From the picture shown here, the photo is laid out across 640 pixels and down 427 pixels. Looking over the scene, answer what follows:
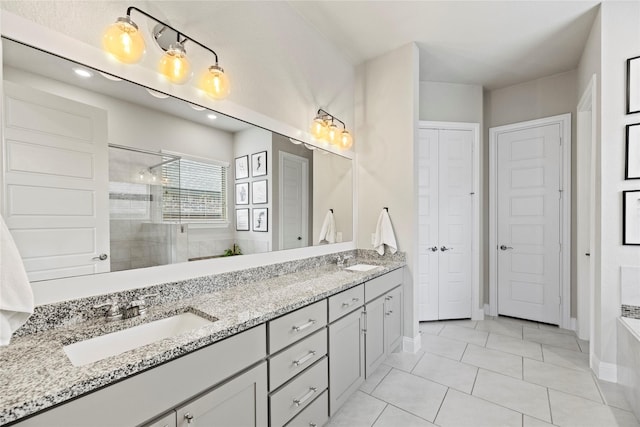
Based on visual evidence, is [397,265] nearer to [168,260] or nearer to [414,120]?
[414,120]

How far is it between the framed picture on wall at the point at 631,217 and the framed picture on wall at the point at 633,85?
618 mm

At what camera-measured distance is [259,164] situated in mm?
2061

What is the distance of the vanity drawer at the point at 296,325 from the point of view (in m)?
1.40

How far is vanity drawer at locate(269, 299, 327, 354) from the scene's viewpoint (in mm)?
1398

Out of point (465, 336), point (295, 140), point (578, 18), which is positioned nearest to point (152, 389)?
point (295, 140)

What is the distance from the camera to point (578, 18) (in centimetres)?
250

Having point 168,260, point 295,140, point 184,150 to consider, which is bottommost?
point 168,260

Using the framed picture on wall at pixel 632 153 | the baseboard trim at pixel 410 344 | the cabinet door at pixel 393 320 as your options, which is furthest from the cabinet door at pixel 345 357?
the framed picture on wall at pixel 632 153

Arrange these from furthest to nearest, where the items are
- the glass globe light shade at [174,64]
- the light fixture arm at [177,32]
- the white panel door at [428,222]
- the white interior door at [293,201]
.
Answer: the white panel door at [428,222] → the white interior door at [293,201] → the glass globe light shade at [174,64] → the light fixture arm at [177,32]

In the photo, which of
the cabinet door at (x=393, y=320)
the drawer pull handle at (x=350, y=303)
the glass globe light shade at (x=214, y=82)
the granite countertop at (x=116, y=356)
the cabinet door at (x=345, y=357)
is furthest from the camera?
the cabinet door at (x=393, y=320)

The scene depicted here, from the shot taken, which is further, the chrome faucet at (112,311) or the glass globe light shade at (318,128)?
the glass globe light shade at (318,128)

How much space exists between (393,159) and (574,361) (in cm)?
239

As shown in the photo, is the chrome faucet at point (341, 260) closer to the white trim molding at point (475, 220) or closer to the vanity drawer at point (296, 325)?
the vanity drawer at point (296, 325)

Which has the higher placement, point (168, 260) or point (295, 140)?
point (295, 140)
